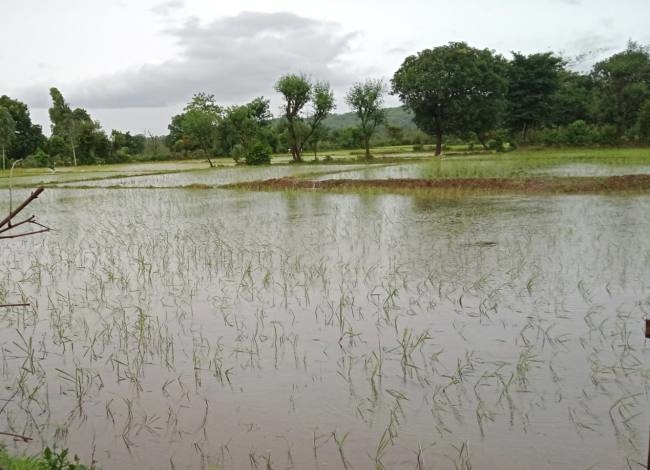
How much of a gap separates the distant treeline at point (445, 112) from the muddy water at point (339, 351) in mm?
28378

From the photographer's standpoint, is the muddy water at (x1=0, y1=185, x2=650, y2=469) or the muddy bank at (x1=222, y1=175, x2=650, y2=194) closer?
the muddy water at (x1=0, y1=185, x2=650, y2=469)

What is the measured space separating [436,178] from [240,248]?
1111cm

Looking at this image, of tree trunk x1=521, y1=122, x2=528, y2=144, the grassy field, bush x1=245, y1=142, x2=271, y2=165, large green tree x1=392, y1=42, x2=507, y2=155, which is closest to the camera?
the grassy field

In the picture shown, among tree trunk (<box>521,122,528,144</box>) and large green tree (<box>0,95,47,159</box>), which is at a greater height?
large green tree (<box>0,95,47,159</box>)

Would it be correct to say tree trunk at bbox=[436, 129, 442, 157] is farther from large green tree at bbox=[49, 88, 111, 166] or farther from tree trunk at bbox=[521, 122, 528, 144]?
large green tree at bbox=[49, 88, 111, 166]

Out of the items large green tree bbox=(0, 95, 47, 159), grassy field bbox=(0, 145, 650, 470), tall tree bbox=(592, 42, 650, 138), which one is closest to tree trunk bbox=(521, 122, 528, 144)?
tall tree bbox=(592, 42, 650, 138)

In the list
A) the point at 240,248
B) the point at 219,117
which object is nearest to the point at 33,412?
the point at 240,248

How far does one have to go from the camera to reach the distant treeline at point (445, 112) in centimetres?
3725

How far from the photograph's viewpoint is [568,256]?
8.39 m

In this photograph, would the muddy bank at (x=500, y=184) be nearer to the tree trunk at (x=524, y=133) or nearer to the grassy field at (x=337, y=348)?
the grassy field at (x=337, y=348)

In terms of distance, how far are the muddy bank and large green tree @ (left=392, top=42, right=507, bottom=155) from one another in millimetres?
18074

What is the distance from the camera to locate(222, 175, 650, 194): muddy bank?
16.2 meters

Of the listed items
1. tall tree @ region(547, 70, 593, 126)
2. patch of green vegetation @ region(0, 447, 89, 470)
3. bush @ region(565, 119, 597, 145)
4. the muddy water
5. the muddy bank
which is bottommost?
the muddy water

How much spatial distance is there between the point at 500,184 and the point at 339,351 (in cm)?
1395
